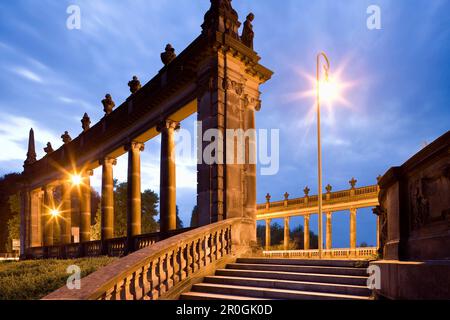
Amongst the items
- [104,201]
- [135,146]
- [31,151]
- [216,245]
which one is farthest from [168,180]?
[31,151]

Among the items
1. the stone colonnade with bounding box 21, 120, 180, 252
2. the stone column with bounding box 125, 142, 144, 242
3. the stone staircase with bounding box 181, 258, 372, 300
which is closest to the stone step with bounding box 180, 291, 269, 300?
the stone staircase with bounding box 181, 258, 372, 300

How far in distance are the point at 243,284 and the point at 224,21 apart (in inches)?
384

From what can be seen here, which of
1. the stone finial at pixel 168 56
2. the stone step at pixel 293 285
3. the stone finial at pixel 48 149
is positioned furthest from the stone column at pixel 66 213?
the stone step at pixel 293 285

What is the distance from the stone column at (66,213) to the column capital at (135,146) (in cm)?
1078

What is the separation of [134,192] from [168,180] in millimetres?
3739

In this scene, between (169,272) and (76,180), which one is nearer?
(169,272)

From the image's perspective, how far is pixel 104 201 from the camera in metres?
21.0

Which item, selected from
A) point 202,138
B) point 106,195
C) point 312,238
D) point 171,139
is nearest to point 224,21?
point 202,138

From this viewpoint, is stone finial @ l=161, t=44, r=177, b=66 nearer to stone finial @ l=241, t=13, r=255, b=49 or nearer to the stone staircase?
stone finial @ l=241, t=13, r=255, b=49

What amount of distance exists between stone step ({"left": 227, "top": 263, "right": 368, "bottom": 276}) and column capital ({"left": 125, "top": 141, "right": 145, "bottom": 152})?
11.3 m

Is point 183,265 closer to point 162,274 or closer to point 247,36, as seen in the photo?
point 162,274

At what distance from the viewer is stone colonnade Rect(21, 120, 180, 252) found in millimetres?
15531

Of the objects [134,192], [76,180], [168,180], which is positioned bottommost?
[134,192]
